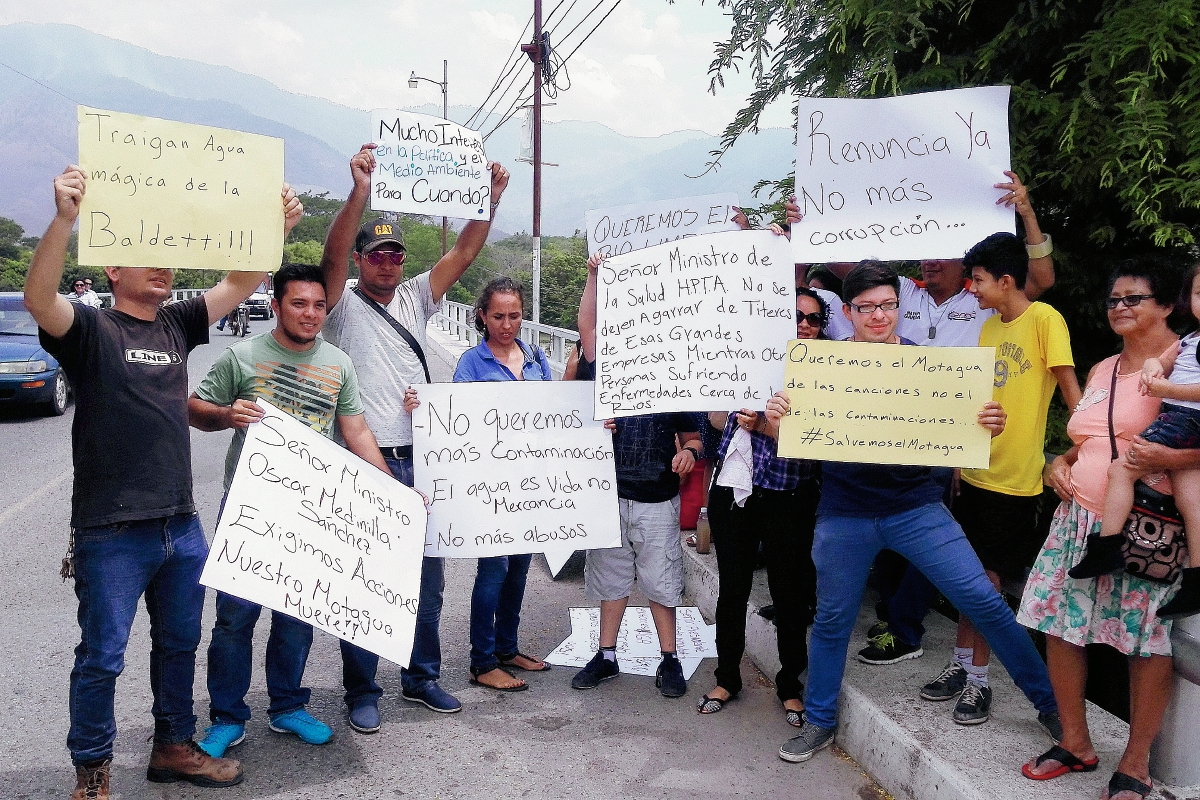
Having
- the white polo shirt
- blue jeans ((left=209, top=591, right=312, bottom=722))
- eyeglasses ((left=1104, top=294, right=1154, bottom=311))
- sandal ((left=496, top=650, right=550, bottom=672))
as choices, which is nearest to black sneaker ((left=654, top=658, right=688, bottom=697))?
sandal ((left=496, top=650, right=550, bottom=672))

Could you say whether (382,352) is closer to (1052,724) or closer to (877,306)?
(877,306)

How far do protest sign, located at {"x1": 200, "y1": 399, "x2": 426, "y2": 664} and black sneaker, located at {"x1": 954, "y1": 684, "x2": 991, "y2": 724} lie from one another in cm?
220

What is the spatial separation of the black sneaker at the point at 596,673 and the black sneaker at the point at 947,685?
146cm

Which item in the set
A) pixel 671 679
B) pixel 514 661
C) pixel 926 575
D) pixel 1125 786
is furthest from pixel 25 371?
pixel 1125 786

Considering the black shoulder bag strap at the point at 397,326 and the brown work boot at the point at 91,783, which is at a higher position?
the black shoulder bag strap at the point at 397,326

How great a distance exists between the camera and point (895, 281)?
331 cm

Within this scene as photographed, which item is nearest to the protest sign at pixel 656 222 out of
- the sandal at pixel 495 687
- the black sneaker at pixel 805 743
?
the sandal at pixel 495 687

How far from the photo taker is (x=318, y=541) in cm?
332

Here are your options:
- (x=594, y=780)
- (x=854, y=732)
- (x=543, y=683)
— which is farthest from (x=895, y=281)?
(x=543, y=683)

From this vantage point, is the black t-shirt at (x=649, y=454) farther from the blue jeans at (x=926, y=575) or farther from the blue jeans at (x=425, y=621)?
the blue jeans at (x=425, y=621)

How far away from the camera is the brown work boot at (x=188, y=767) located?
3.22 m

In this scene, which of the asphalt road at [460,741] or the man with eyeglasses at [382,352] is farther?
the man with eyeglasses at [382,352]

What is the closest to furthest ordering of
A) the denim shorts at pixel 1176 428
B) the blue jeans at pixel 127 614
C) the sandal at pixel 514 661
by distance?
the denim shorts at pixel 1176 428, the blue jeans at pixel 127 614, the sandal at pixel 514 661

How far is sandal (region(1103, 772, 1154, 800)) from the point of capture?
8.97 ft
